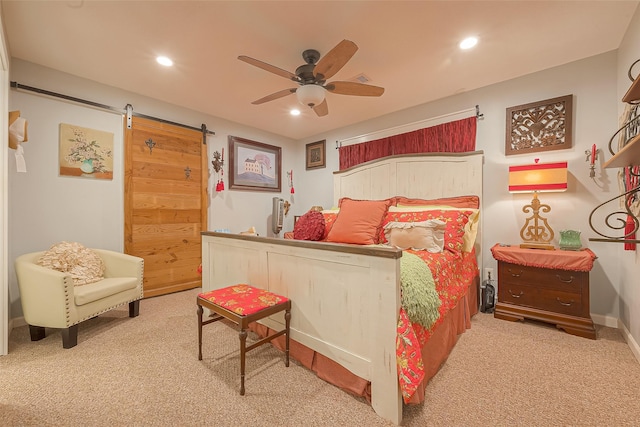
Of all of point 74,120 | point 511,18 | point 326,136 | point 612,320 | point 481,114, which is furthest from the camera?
point 326,136

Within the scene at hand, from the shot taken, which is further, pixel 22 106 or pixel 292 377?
pixel 22 106

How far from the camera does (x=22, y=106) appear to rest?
8.09 ft

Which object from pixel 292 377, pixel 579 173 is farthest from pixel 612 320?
pixel 292 377

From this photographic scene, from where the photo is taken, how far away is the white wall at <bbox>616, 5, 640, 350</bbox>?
6.21 feet

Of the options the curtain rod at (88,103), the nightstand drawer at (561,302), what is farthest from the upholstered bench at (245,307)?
the curtain rod at (88,103)

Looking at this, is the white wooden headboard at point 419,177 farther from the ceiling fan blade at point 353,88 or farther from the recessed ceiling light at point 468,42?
the ceiling fan blade at point 353,88

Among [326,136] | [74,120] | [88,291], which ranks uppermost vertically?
[326,136]

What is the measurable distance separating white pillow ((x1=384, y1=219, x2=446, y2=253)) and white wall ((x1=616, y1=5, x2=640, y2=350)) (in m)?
1.31

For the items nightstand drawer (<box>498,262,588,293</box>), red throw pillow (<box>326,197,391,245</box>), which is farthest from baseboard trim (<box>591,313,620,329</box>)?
red throw pillow (<box>326,197,391,245</box>)

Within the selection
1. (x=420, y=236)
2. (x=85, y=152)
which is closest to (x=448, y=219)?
(x=420, y=236)

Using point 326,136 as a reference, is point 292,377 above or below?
below

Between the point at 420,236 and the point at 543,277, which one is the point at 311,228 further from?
the point at 543,277

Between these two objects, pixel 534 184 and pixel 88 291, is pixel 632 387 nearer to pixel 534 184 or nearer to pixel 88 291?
pixel 534 184

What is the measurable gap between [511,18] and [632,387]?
2.48m
